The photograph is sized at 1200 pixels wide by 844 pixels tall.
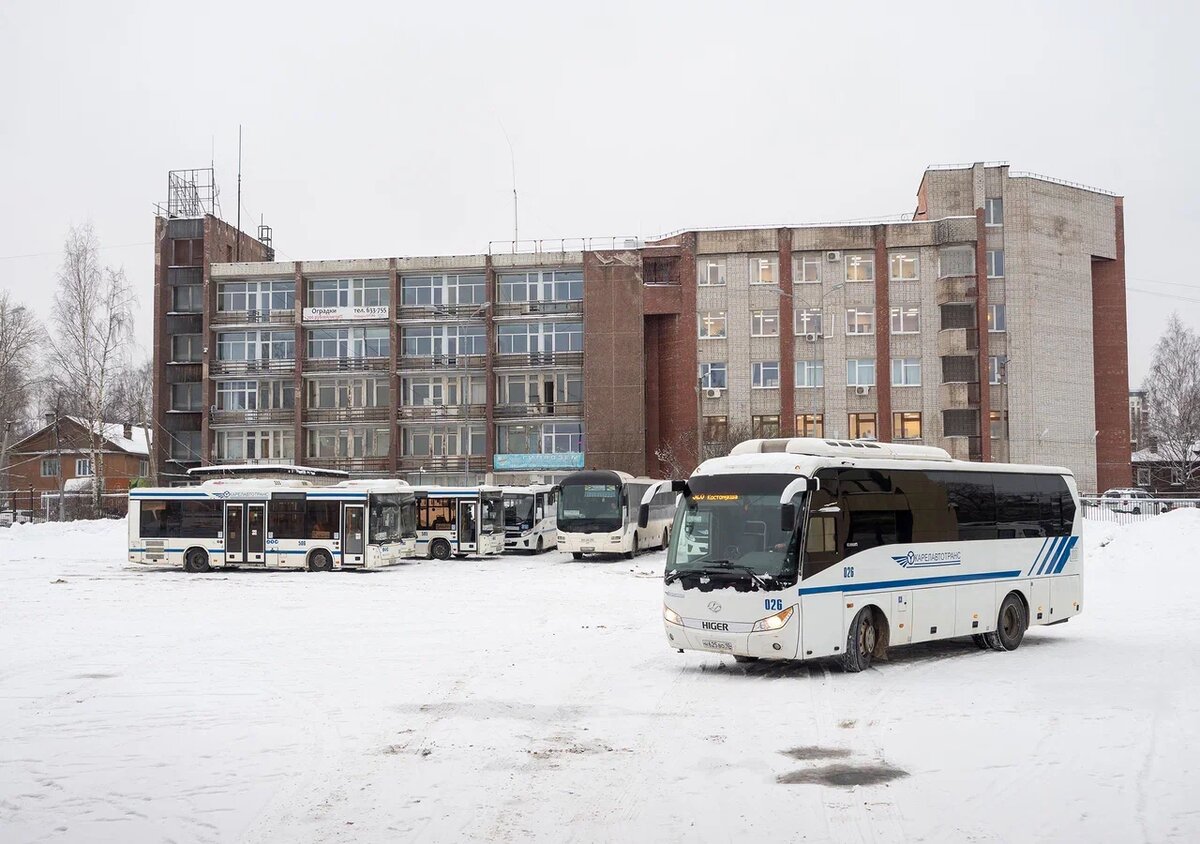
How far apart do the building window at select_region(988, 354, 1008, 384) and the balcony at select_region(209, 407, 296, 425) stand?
42.3 metres

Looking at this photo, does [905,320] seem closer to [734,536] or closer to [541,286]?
[541,286]

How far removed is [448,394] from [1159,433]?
188 feet

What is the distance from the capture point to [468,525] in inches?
1745

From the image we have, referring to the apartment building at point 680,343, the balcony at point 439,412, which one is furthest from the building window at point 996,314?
the balcony at point 439,412

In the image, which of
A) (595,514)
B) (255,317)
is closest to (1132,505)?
(595,514)

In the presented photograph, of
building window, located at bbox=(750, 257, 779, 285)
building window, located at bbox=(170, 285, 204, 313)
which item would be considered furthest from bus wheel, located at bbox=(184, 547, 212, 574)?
building window, located at bbox=(170, 285, 204, 313)

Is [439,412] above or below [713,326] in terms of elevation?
below

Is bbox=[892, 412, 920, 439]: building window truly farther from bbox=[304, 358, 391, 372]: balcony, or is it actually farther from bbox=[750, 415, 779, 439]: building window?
bbox=[304, 358, 391, 372]: balcony

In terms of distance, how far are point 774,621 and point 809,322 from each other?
55.9 metres

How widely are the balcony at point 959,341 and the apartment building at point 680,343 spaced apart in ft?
0.38

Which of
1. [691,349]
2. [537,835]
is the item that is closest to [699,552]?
[537,835]

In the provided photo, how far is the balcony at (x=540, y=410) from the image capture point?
232 ft

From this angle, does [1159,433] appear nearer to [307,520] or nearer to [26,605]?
[307,520]

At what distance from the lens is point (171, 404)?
250 ft
